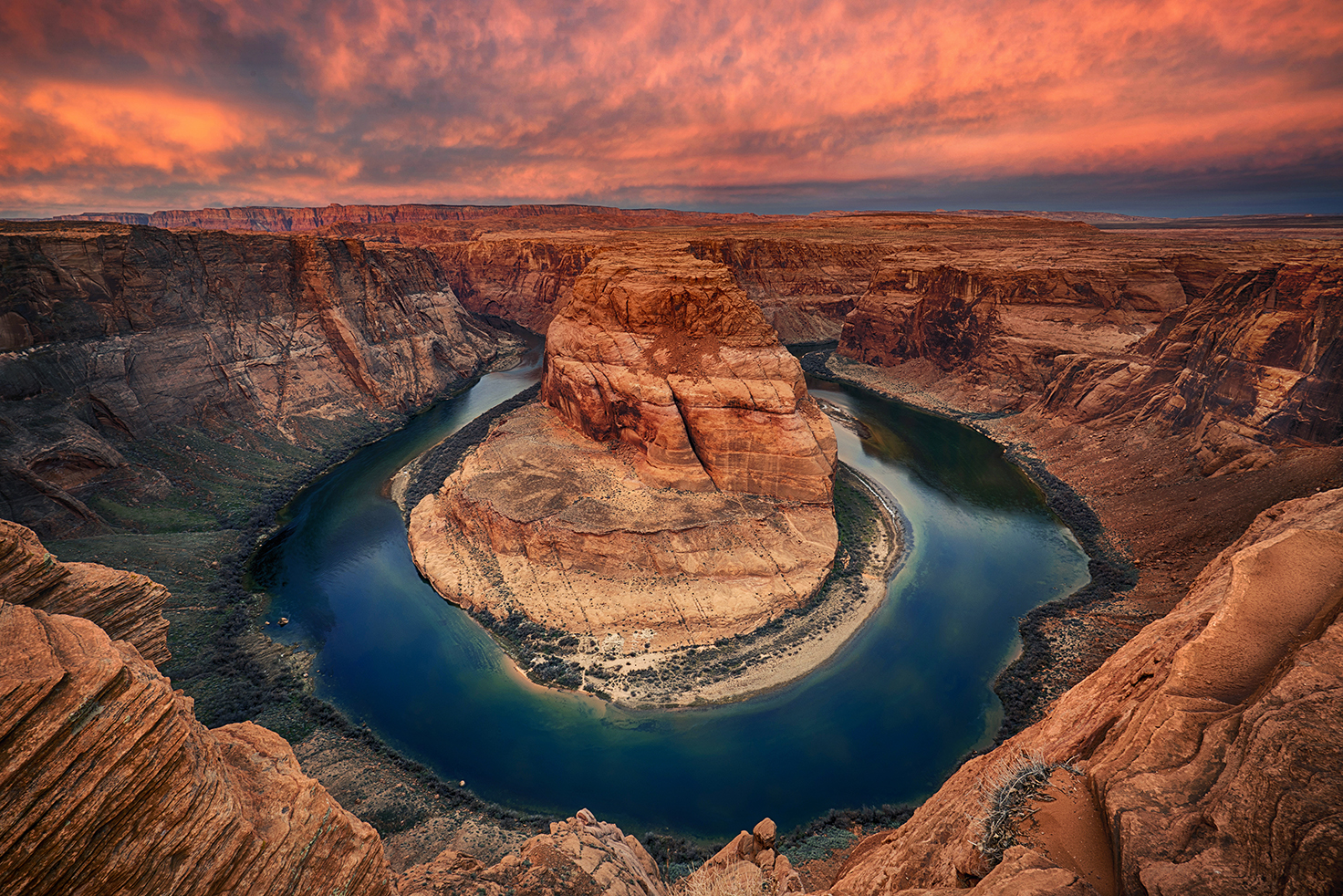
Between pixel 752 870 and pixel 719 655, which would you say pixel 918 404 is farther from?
pixel 752 870

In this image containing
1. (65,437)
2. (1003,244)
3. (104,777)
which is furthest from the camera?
(1003,244)

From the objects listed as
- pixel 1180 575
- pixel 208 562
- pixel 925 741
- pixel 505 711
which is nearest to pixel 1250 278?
pixel 1180 575

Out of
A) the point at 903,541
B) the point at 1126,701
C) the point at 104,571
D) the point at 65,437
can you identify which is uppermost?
the point at 104,571

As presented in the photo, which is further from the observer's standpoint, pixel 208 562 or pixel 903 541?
pixel 903 541

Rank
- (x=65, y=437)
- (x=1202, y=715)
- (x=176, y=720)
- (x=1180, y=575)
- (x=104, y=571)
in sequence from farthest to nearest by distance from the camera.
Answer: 1. (x=65, y=437)
2. (x=1180, y=575)
3. (x=104, y=571)
4. (x=1202, y=715)
5. (x=176, y=720)

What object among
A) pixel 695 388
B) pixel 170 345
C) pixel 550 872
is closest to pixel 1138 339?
pixel 695 388

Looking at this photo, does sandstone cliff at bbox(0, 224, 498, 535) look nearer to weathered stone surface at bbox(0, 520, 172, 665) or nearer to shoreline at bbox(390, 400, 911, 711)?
shoreline at bbox(390, 400, 911, 711)

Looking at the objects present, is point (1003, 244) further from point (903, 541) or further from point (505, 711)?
point (505, 711)
